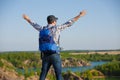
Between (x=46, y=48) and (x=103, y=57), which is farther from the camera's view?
(x=103, y=57)

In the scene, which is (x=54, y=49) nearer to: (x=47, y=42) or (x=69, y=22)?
(x=47, y=42)

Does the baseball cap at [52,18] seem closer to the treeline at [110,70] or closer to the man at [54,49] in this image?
the man at [54,49]

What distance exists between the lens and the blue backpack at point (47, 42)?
5145mm

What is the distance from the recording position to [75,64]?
115 m

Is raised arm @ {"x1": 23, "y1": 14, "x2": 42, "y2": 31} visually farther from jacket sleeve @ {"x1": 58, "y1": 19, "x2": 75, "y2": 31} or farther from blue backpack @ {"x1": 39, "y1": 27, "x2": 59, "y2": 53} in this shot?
jacket sleeve @ {"x1": 58, "y1": 19, "x2": 75, "y2": 31}

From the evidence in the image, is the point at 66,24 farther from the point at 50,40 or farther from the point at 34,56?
the point at 34,56

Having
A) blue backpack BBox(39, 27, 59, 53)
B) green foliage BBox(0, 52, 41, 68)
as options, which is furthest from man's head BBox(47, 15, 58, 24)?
green foliage BBox(0, 52, 41, 68)

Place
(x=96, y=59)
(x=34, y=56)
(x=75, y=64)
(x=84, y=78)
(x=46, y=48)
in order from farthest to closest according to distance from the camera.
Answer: (x=96, y=59) → (x=75, y=64) → (x=34, y=56) → (x=84, y=78) → (x=46, y=48)

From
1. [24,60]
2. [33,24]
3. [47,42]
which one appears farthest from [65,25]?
[24,60]

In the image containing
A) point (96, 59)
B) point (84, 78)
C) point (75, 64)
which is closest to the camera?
point (84, 78)

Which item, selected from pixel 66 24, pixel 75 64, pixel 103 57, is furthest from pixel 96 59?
pixel 66 24

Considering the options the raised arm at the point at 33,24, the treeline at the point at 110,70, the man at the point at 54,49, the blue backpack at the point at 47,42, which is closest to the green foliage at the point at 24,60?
the treeline at the point at 110,70

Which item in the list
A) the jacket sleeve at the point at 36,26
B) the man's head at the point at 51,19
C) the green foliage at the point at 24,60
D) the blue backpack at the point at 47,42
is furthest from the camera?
the green foliage at the point at 24,60

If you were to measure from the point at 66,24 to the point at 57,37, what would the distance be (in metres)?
0.29
